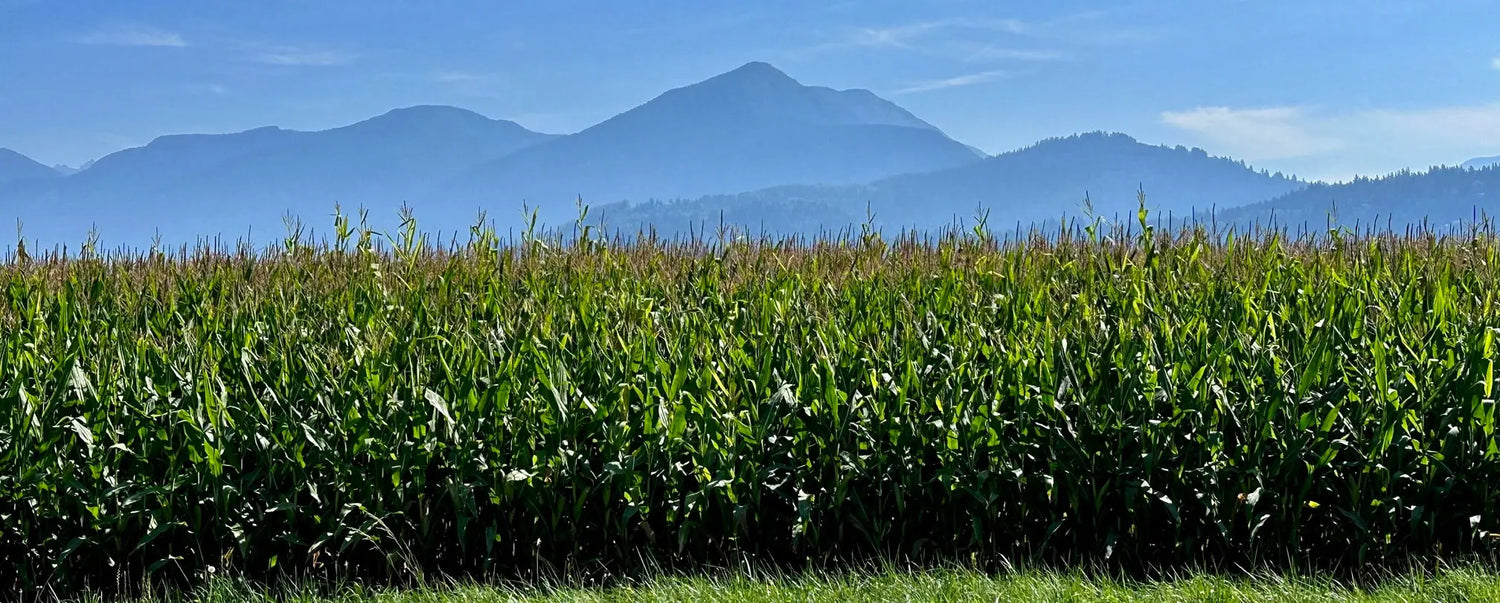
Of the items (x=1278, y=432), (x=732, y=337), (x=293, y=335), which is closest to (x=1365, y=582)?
(x=1278, y=432)

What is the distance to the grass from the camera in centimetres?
421

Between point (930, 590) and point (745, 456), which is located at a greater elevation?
point (745, 456)

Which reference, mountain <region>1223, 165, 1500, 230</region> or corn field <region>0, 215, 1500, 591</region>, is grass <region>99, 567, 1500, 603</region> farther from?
mountain <region>1223, 165, 1500, 230</region>

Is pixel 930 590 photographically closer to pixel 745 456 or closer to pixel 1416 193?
pixel 745 456

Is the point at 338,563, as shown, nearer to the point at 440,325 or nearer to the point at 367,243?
the point at 440,325

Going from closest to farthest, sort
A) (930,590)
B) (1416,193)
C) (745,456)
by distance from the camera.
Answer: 1. (930,590)
2. (745,456)
3. (1416,193)

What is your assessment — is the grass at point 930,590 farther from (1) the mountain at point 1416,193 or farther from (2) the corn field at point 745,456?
(1) the mountain at point 1416,193

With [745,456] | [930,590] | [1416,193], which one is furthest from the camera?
[1416,193]

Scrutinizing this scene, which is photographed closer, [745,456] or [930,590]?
[930,590]

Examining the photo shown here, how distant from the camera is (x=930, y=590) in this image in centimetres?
423

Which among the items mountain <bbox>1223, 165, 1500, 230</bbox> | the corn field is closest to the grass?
the corn field

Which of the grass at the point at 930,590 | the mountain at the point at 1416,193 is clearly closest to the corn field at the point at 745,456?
the grass at the point at 930,590

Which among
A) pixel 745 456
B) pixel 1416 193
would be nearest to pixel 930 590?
pixel 745 456

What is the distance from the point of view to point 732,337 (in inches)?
225
